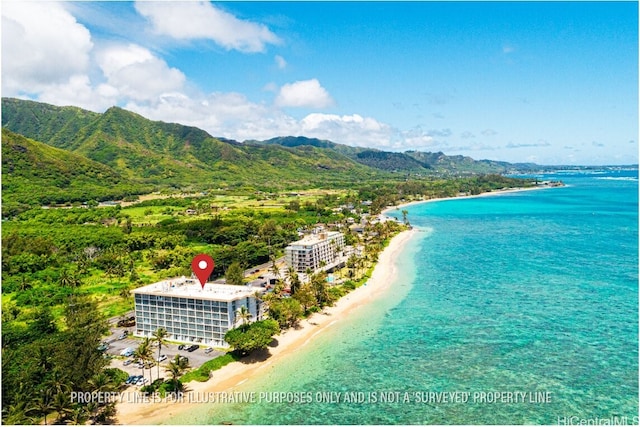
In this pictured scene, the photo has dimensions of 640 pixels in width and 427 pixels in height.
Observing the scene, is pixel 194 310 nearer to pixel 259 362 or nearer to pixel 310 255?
pixel 259 362

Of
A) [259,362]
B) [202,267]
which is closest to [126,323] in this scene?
[202,267]

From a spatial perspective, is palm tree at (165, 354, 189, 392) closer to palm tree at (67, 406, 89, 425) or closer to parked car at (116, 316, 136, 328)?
palm tree at (67, 406, 89, 425)

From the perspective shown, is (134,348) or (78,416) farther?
(134,348)

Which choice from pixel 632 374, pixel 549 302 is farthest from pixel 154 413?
pixel 549 302

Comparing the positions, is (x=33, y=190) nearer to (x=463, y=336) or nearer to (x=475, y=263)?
(x=475, y=263)

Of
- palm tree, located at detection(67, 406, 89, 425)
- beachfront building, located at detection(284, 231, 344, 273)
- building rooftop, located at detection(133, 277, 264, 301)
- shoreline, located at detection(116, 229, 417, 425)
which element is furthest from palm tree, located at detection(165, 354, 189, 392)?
beachfront building, located at detection(284, 231, 344, 273)

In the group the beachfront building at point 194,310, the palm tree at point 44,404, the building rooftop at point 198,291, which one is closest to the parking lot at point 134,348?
the beachfront building at point 194,310
